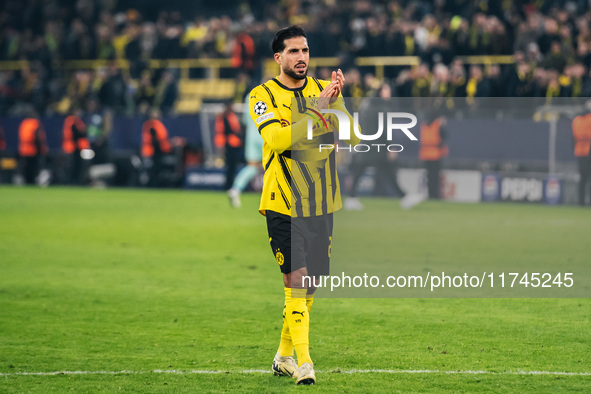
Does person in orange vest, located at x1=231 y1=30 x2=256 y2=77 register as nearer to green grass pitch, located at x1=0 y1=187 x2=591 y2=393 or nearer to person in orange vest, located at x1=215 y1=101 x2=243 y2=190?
person in orange vest, located at x1=215 y1=101 x2=243 y2=190

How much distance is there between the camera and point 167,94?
82.8 ft

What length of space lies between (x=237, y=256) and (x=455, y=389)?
21.0 feet

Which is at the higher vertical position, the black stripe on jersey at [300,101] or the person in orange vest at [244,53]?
the person in orange vest at [244,53]

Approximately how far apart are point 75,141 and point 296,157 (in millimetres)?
18891

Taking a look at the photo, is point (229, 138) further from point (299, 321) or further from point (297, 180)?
point (299, 321)

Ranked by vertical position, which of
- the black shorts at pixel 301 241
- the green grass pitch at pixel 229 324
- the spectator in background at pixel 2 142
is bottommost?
the green grass pitch at pixel 229 324

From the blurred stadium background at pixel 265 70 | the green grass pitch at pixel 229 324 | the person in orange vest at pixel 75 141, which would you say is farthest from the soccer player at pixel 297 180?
the person in orange vest at pixel 75 141

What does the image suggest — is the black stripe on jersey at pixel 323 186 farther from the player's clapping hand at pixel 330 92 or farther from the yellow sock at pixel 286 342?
the yellow sock at pixel 286 342

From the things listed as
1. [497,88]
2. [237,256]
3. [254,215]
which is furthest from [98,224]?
[497,88]

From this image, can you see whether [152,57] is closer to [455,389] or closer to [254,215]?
[254,215]

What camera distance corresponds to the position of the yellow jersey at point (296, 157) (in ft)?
18.1

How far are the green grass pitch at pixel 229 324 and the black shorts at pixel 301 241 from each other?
0.68 metres

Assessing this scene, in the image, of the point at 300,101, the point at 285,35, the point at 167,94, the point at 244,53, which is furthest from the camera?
the point at 167,94

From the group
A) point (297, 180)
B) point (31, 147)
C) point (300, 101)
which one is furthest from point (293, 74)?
point (31, 147)
